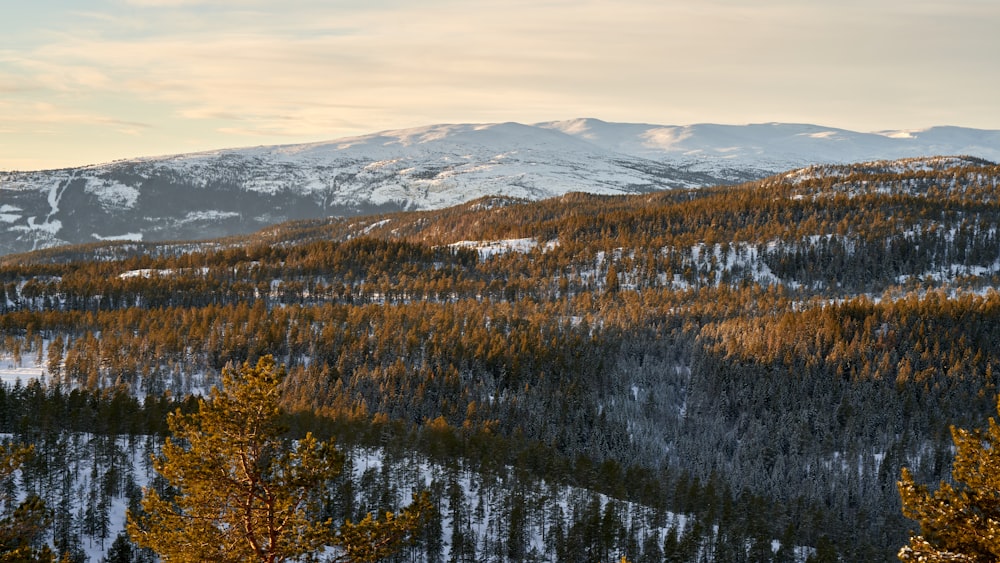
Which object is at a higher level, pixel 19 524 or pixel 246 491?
pixel 246 491

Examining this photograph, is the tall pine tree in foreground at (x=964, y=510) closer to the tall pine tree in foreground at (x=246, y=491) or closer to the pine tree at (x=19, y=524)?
the tall pine tree in foreground at (x=246, y=491)

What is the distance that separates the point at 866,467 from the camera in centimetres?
18312

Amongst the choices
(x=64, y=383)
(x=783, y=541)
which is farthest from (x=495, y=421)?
(x=64, y=383)

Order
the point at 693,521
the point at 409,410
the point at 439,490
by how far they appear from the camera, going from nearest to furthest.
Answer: the point at 439,490 → the point at 693,521 → the point at 409,410

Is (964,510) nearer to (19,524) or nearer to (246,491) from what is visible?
(246,491)

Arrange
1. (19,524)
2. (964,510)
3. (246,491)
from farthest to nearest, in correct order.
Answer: (19,524)
(246,491)
(964,510)

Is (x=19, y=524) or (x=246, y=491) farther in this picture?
(x=19, y=524)

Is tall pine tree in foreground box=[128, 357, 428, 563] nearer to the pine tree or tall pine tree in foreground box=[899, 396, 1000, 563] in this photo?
the pine tree

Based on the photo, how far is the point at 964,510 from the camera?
25.5 meters

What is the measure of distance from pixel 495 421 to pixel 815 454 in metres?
77.0

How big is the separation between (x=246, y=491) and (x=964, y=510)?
74.0 feet

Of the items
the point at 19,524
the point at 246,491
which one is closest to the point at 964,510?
the point at 246,491

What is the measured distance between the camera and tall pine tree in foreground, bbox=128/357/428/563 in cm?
2488

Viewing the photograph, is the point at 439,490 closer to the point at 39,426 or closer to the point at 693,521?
the point at 693,521
